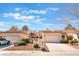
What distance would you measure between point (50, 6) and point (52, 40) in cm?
76

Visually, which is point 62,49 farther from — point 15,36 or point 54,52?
point 15,36

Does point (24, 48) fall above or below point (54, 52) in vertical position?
above

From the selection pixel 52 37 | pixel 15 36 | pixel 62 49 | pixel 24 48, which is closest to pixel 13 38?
pixel 15 36

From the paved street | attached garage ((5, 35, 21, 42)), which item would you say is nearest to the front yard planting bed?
the paved street

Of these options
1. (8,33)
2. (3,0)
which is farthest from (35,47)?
(3,0)

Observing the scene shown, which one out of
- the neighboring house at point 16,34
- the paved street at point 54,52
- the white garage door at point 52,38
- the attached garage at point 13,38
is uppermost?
the neighboring house at point 16,34

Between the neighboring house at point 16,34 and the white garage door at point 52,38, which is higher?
the neighboring house at point 16,34

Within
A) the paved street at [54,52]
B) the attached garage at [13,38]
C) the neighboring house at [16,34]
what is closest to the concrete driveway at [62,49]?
the paved street at [54,52]

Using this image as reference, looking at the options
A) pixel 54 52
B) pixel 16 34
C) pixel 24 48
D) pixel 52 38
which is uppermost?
pixel 16 34

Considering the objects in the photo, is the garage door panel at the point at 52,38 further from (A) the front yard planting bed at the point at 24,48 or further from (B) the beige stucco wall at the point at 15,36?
(B) the beige stucco wall at the point at 15,36

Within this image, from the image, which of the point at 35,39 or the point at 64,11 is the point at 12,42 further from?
the point at 64,11

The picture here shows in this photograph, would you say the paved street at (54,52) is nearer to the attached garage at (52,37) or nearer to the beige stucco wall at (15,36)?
the attached garage at (52,37)

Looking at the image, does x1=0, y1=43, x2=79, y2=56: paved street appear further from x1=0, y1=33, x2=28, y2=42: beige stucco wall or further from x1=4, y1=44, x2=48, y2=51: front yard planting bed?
x1=0, y1=33, x2=28, y2=42: beige stucco wall

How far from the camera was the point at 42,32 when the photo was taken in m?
8.14
